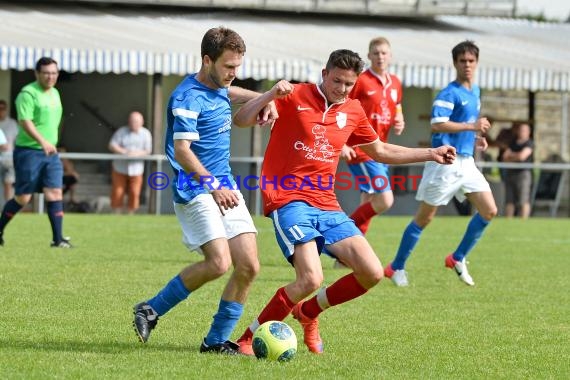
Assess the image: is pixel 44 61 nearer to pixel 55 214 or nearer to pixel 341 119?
pixel 55 214

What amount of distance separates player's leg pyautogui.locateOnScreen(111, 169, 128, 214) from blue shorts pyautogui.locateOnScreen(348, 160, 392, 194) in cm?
1035

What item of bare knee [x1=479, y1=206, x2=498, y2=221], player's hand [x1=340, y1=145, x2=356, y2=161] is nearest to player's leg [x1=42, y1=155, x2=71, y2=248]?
player's hand [x1=340, y1=145, x2=356, y2=161]

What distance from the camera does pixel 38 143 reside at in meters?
14.7

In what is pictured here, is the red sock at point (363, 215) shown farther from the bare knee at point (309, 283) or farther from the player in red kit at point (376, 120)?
the bare knee at point (309, 283)

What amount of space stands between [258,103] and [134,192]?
16.1 meters

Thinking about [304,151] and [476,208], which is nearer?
[304,151]

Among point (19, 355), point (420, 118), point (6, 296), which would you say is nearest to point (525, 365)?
point (19, 355)

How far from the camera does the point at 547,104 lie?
40531mm

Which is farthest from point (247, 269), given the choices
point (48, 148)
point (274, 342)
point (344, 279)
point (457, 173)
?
point (48, 148)

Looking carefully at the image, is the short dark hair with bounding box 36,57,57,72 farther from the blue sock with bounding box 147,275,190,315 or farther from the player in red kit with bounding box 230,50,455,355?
the blue sock with bounding box 147,275,190,315

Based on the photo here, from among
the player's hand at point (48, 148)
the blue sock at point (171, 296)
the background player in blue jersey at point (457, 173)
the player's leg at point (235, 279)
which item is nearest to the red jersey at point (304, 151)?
the player's leg at point (235, 279)

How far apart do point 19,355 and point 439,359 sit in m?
2.42

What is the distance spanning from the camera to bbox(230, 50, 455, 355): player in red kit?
8008 millimetres

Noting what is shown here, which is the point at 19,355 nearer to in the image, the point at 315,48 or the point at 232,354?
the point at 232,354
